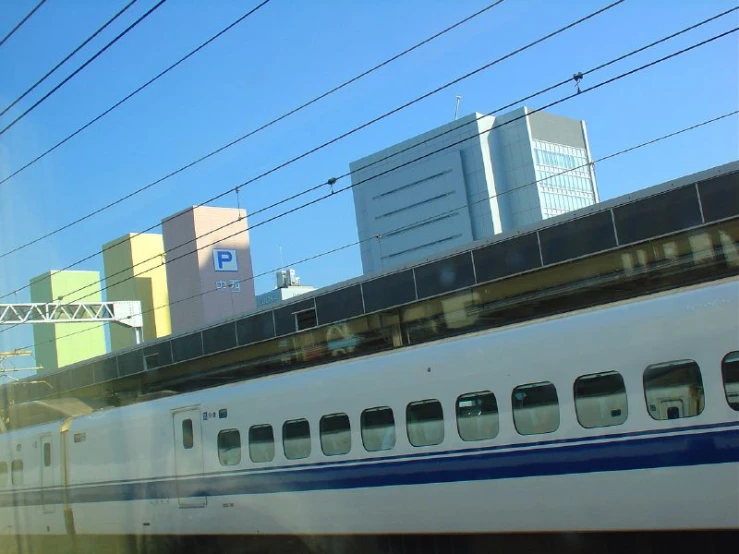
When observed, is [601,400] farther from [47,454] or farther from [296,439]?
[47,454]

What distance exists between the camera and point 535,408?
855cm

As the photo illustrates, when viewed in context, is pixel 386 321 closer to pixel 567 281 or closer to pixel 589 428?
pixel 567 281

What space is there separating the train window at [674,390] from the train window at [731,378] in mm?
219

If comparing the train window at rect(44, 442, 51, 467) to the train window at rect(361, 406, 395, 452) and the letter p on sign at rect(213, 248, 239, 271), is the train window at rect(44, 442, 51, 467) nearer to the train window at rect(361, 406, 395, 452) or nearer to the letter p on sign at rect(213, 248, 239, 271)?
the train window at rect(361, 406, 395, 452)

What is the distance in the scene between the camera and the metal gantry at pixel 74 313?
1136 inches

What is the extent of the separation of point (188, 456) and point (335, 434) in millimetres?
3219

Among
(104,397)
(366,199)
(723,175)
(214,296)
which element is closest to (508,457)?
(723,175)

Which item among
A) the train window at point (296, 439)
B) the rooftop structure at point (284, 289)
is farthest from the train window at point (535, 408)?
the rooftop structure at point (284, 289)

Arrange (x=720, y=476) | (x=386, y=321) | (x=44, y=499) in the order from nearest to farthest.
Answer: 1. (x=720, y=476)
2. (x=44, y=499)
3. (x=386, y=321)

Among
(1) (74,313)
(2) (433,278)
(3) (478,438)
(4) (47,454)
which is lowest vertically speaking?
(3) (478,438)

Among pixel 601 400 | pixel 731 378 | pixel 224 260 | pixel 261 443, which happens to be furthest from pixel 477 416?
pixel 224 260

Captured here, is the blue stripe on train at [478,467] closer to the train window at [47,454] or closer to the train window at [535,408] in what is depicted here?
the train window at [535,408]

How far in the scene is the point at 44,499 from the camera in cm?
1574

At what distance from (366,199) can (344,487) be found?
438 ft
